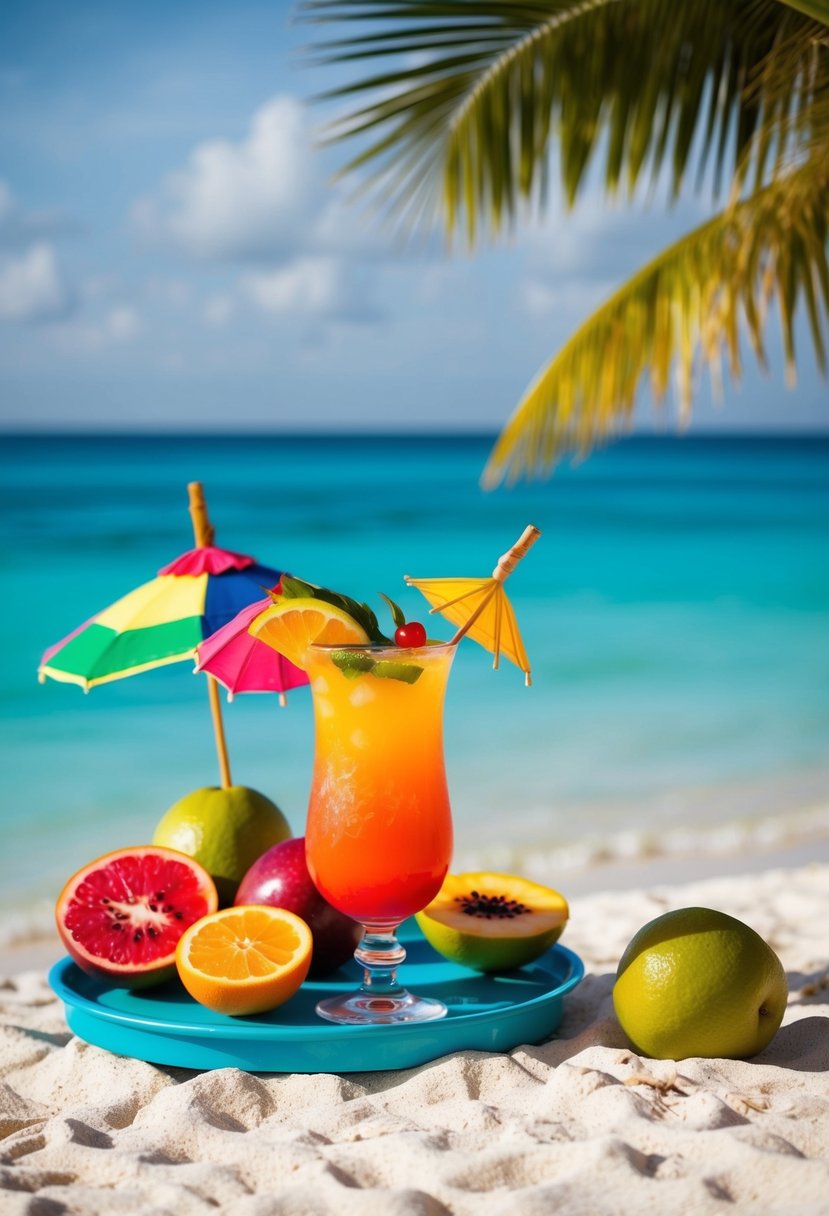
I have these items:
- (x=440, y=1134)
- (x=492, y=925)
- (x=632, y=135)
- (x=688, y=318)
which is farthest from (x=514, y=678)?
(x=440, y=1134)

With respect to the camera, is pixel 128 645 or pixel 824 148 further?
pixel 824 148

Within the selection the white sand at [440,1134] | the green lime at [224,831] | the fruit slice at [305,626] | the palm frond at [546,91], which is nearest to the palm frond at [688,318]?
the palm frond at [546,91]

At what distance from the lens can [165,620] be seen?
281cm

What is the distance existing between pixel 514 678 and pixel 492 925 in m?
7.27

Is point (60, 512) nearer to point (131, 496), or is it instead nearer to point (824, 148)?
point (131, 496)

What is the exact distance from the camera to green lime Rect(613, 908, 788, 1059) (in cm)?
241

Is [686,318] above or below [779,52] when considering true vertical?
below

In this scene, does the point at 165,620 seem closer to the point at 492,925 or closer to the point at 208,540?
the point at 208,540

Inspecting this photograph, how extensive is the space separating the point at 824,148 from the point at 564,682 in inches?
262

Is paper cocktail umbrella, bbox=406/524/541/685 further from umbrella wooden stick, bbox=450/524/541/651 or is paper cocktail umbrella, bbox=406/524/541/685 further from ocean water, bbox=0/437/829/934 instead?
ocean water, bbox=0/437/829/934

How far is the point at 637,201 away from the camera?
4.69m

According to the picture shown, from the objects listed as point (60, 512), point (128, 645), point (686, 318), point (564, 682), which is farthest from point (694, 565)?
point (128, 645)

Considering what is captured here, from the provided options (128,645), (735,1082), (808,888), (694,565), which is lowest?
(694,565)

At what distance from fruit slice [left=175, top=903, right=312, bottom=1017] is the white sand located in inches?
5.9
